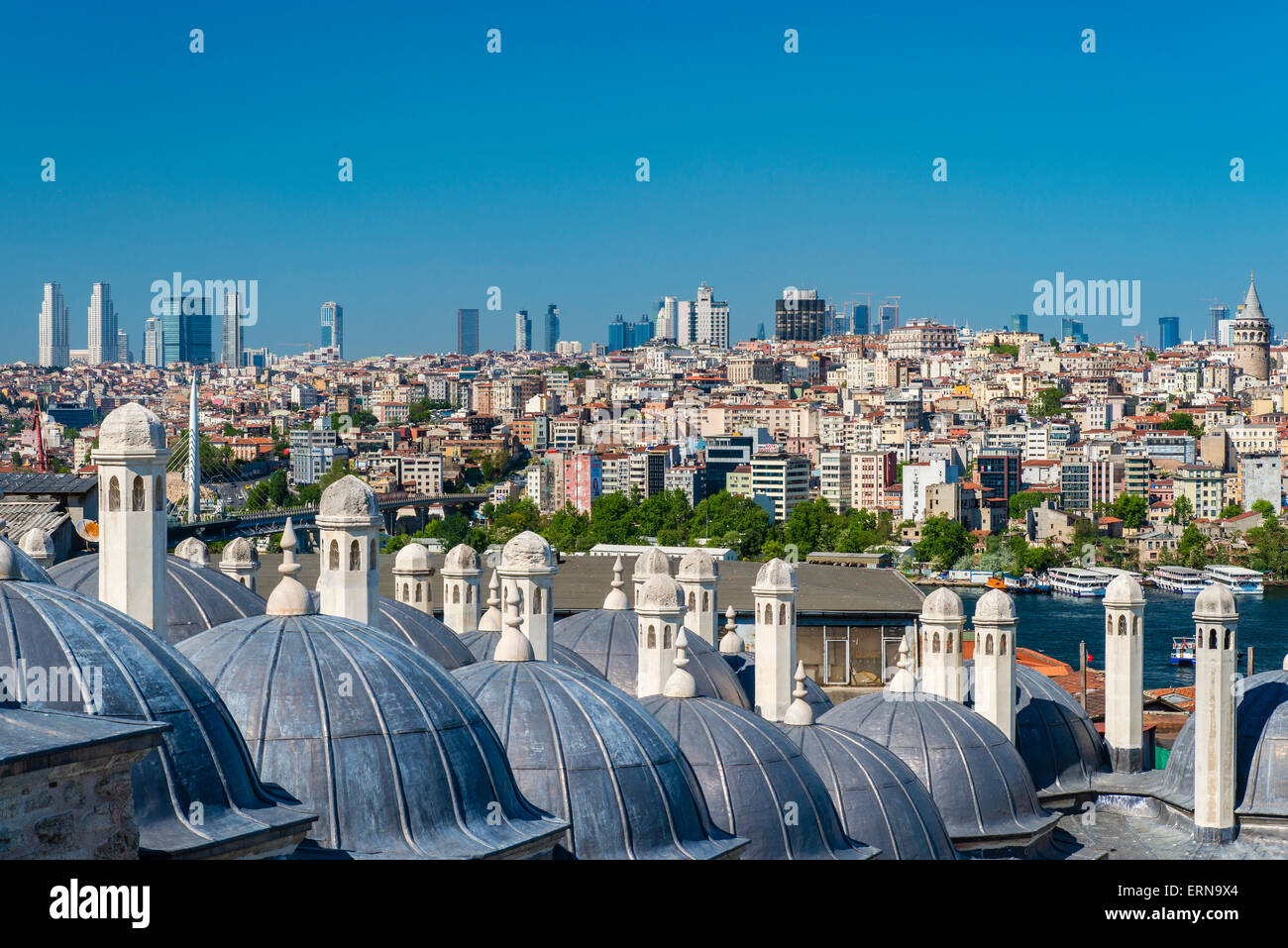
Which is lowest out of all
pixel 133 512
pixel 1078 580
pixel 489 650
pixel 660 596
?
pixel 1078 580

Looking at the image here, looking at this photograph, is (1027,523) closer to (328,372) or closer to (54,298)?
(54,298)

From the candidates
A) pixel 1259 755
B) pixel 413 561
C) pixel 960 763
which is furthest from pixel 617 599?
pixel 1259 755

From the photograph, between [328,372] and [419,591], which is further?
[328,372]

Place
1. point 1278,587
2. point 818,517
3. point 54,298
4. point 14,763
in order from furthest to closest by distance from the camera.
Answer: point 54,298
point 818,517
point 1278,587
point 14,763

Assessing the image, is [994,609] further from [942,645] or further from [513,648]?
[513,648]
